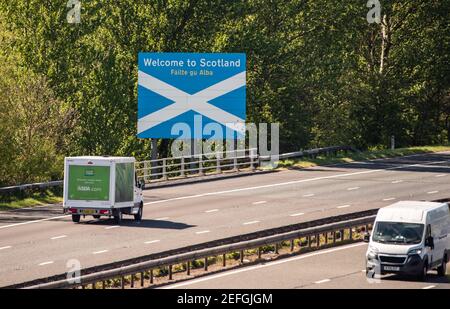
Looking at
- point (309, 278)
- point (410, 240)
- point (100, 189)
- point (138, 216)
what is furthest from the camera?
point (138, 216)

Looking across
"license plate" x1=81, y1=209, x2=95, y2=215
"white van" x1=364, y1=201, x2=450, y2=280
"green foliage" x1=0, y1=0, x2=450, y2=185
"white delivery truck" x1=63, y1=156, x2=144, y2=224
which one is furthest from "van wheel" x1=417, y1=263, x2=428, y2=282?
"green foliage" x1=0, y1=0, x2=450, y2=185

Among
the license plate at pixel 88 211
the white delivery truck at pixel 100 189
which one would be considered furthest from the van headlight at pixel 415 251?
the license plate at pixel 88 211

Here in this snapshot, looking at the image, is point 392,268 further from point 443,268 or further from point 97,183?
point 97,183

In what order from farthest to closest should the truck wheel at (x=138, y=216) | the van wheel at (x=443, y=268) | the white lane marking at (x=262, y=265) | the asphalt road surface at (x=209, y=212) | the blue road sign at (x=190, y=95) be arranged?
the blue road sign at (x=190, y=95)
the truck wheel at (x=138, y=216)
the asphalt road surface at (x=209, y=212)
the van wheel at (x=443, y=268)
the white lane marking at (x=262, y=265)

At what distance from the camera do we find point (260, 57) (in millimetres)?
77125

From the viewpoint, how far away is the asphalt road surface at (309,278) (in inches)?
1249

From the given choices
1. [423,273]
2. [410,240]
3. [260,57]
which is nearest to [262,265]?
[410,240]

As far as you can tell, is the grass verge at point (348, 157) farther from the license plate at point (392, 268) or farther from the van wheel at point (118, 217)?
the license plate at point (392, 268)

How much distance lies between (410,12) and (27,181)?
39.8 meters

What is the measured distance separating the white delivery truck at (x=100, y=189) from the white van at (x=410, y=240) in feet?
40.0

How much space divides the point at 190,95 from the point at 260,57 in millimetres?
16752

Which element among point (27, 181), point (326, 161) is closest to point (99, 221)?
point (27, 181)

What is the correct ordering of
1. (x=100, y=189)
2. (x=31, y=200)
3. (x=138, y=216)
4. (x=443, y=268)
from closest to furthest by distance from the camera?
(x=443, y=268) → (x=100, y=189) → (x=138, y=216) → (x=31, y=200)

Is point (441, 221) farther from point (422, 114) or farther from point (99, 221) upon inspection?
point (422, 114)
